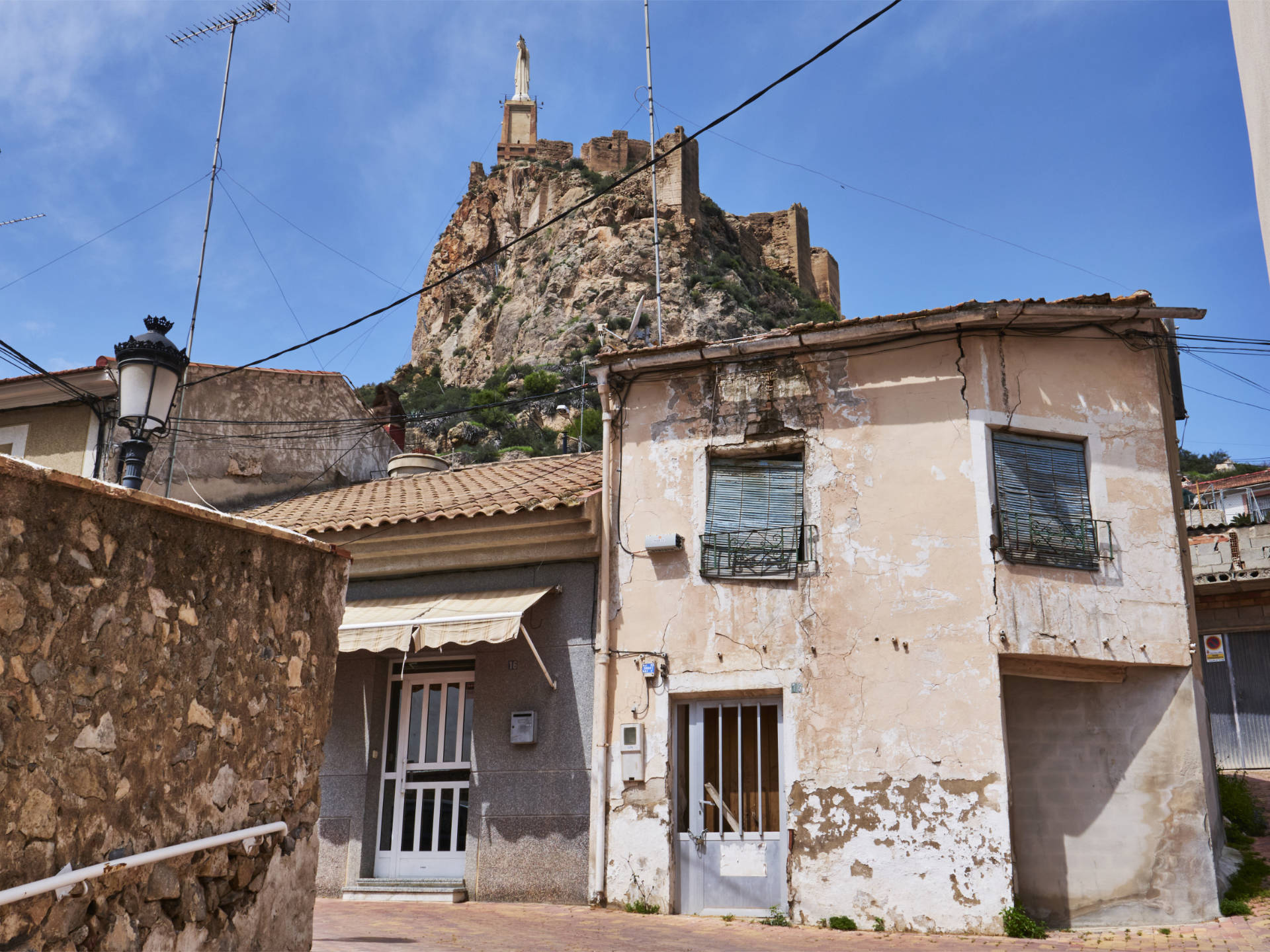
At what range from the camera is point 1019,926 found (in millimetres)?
9289

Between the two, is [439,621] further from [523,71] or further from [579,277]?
[523,71]

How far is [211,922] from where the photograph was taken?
508 centimetres

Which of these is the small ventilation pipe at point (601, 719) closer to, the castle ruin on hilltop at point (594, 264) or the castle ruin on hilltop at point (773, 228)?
the castle ruin on hilltop at point (594, 264)

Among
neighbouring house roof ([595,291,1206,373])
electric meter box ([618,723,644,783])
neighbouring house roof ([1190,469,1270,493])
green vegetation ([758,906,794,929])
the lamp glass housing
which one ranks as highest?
neighbouring house roof ([1190,469,1270,493])

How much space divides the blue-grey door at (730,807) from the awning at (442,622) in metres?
1.75

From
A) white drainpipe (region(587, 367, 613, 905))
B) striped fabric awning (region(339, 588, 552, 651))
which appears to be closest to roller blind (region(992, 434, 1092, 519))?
white drainpipe (region(587, 367, 613, 905))

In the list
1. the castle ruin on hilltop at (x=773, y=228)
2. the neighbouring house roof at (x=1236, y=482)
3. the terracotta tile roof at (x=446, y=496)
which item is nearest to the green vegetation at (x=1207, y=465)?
the neighbouring house roof at (x=1236, y=482)

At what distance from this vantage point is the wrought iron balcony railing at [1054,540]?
10.4 metres

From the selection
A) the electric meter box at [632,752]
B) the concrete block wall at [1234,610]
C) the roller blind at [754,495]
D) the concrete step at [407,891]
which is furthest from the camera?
the concrete block wall at [1234,610]

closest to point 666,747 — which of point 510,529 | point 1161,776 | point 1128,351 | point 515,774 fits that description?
point 515,774

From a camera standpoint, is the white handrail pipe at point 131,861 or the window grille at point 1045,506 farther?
the window grille at point 1045,506

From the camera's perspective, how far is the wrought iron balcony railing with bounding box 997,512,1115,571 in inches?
408

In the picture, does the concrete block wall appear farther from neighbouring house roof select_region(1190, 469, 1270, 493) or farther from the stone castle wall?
the stone castle wall

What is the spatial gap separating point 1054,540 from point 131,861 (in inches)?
340
